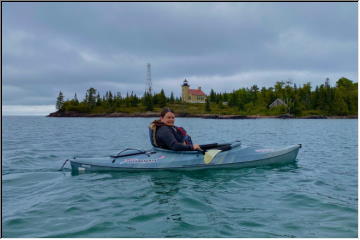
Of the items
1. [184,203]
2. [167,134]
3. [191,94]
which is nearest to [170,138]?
[167,134]

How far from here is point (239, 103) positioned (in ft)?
380

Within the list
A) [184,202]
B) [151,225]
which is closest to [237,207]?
[184,202]

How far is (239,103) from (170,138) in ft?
356

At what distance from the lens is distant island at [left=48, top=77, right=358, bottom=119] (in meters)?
98.5

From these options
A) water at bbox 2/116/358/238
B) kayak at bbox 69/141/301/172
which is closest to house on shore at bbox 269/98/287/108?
water at bbox 2/116/358/238

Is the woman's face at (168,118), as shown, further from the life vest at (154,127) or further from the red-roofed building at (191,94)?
the red-roofed building at (191,94)

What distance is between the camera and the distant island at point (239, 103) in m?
98.5

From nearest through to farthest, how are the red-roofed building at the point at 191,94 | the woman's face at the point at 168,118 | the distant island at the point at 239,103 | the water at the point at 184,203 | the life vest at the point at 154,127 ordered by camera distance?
the water at the point at 184,203 → the woman's face at the point at 168,118 → the life vest at the point at 154,127 → the distant island at the point at 239,103 → the red-roofed building at the point at 191,94

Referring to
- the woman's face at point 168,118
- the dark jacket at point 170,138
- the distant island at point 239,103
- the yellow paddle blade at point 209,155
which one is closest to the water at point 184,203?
the yellow paddle blade at point 209,155

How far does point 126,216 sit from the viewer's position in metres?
6.10

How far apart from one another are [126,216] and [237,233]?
2.30 meters

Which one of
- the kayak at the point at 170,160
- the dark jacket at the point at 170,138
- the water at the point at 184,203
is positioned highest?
the dark jacket at the point at 170,138

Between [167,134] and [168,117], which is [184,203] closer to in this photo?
[167,134]

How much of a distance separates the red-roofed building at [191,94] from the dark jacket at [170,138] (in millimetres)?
133847
